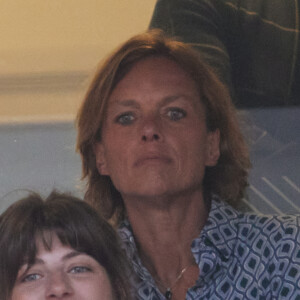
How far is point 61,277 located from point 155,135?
0.44m

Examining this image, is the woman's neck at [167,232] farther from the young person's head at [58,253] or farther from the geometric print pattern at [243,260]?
the young person's head at [58,253]

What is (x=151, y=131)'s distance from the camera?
1.86 m

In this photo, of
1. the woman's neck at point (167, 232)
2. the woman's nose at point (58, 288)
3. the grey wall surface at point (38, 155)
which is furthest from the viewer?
the grey wall surface at point (38, 155)

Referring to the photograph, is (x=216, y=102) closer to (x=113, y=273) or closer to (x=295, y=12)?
(x=295, y=12)

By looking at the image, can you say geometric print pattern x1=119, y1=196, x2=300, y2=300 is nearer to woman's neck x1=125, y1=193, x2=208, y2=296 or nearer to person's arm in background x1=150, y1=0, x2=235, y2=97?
woman's neck x1=125, y1=193, x2=208, y2=296

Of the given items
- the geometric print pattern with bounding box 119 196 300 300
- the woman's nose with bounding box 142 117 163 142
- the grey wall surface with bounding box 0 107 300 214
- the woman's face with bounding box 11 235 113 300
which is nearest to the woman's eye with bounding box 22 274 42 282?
the woman's face with bounding box 11 235 113 300

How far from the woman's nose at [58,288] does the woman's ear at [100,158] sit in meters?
0.49

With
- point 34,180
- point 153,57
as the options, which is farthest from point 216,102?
point 34,180

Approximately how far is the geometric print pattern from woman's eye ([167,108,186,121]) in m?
0.21

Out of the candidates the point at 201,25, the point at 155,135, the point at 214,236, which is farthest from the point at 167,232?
the point at 201,25

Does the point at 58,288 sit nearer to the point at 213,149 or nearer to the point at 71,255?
the point at 71,255

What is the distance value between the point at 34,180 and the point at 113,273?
0.54 meters

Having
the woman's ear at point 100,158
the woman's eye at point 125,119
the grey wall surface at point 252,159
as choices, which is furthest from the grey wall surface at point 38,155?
the woman's eye at point 125,119

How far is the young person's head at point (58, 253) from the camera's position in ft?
5.02
